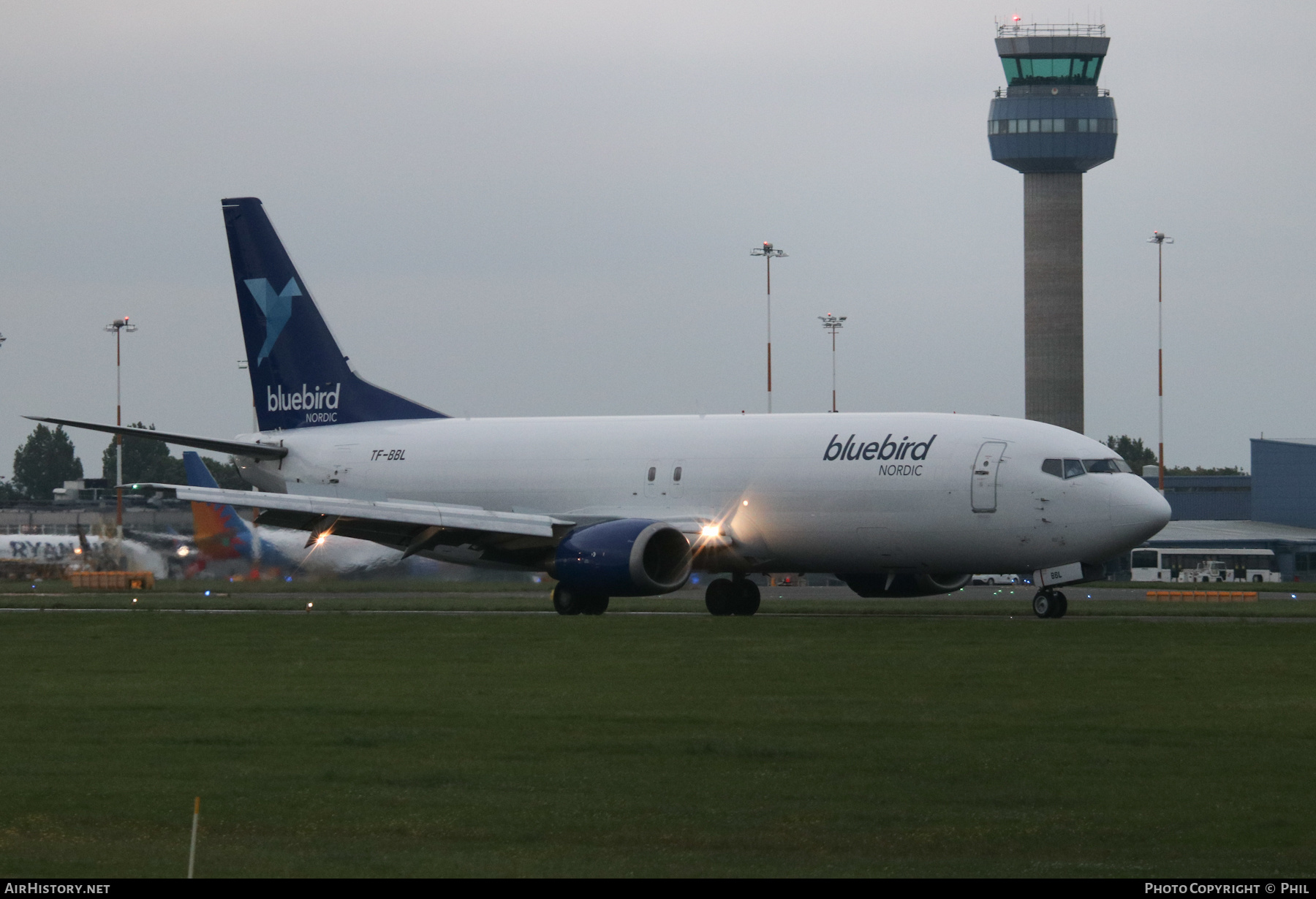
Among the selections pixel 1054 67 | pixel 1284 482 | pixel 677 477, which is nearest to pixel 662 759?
pixel 677 477

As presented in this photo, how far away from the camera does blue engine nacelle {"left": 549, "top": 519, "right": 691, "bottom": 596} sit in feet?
128

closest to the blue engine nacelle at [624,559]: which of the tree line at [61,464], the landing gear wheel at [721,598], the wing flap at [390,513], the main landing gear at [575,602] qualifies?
the main landing gear at [575,602]

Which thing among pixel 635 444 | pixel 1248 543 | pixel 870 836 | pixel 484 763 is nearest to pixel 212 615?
pixel 635 444

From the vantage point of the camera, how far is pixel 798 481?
4034 centimetres

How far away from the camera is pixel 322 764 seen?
1728cm

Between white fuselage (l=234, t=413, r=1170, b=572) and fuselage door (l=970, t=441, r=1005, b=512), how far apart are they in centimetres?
3

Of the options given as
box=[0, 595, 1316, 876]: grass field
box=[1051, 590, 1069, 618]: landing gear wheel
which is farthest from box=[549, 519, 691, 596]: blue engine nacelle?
box=[0, 595, 1316, 876]: grass field

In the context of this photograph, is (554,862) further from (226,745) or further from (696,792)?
(226,745)

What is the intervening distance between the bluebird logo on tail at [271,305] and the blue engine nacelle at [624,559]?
12.3 m

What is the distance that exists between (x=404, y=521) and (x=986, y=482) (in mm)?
12541

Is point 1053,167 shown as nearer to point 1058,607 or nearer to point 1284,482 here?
point 1284,482

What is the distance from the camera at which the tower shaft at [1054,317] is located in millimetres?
130000

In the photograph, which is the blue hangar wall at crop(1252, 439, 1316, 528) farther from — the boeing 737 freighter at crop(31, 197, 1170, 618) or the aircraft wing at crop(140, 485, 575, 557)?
the aircraft wing at crop(140, 485, 575, 557)

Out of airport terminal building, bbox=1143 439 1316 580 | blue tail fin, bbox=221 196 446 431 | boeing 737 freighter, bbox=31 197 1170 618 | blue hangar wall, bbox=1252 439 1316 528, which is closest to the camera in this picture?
boeing 737 freighter, bbox=31 197 1170 618
